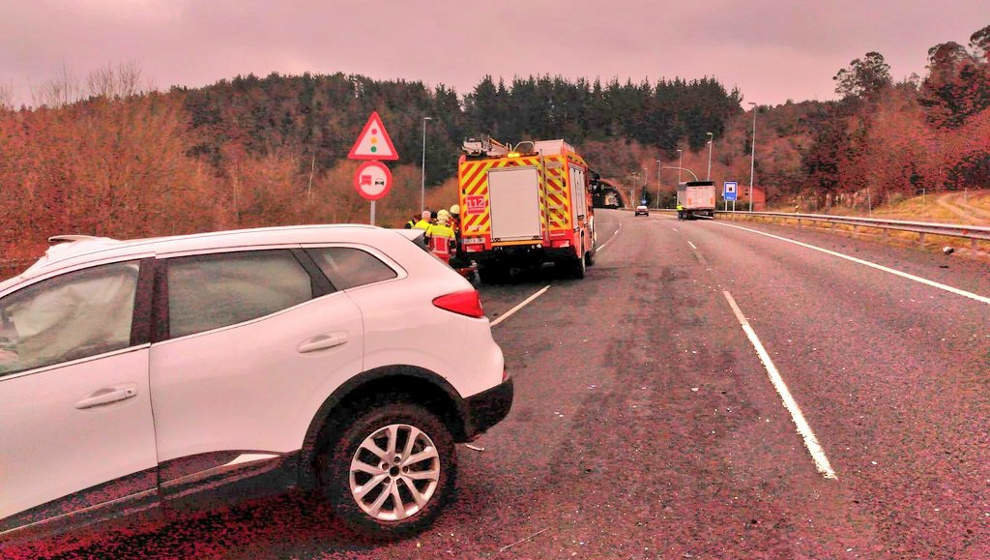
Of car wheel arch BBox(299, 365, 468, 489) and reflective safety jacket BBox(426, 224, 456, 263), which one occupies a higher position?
reflective safety jacket BBox(426, 224, 456, 263)

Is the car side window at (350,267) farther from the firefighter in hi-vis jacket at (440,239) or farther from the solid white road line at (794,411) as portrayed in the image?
the firefighter in hi-vis jacket at (440,239)

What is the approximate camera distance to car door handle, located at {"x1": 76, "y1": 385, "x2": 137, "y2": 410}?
9.59 ft

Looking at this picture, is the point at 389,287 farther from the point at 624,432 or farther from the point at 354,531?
the point at 624,432

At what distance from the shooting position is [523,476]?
14.5 feet

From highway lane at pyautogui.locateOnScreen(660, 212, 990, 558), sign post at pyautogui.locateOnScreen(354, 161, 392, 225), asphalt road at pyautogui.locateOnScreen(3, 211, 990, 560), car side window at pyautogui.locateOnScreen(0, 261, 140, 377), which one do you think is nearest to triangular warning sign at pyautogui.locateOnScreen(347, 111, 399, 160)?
sign post at pyautogui.locateOnScreen(354, 161, 392, 225)

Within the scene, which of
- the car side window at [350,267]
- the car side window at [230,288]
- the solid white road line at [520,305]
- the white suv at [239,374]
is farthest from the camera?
the solid white road line at [520,305]

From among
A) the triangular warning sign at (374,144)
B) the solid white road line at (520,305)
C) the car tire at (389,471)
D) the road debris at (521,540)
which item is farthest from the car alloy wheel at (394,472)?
the triangular warning sign at (374,144)

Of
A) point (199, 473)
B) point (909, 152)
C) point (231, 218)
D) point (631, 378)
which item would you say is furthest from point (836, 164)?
point (199, 473)

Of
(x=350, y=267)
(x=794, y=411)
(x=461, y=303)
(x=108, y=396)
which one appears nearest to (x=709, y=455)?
(x=794, y=411)

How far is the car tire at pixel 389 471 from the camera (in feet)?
11.2

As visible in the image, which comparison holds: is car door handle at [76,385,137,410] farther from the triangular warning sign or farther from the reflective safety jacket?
the reflective safety jacket

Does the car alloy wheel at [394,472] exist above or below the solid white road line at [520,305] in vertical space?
above

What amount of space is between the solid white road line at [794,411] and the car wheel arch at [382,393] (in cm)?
255

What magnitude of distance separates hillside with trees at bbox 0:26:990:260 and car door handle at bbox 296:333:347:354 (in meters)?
13.1
